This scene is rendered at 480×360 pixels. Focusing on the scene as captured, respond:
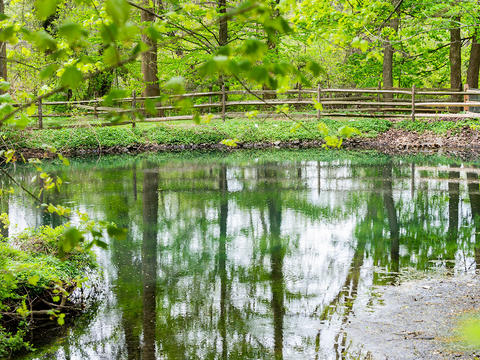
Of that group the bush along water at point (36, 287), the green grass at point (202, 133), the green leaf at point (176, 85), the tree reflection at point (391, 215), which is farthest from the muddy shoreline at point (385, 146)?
the green leaf at point (176, 85)

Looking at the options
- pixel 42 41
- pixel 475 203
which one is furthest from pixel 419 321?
pixel 475 203

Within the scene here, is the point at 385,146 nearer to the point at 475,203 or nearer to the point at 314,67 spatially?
the point at 475,203

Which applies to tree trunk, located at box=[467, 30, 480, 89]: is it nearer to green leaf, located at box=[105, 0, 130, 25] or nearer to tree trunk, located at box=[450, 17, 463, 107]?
tree trunk, located at box=[450, 17, 463, 107]

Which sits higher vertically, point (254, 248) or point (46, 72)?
point (46, 72)

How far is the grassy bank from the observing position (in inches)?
188

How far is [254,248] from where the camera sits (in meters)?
8.06

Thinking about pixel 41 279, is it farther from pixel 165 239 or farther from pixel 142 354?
pixel 165 239

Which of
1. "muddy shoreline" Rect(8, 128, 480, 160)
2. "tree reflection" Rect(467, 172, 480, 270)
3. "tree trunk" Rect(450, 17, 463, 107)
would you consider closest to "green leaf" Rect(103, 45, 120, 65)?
"tree reflection" Rect(467, 172, 480, 270)

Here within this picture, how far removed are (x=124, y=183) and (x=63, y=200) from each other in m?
2.10

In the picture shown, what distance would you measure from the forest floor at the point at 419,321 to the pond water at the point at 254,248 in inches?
6.8

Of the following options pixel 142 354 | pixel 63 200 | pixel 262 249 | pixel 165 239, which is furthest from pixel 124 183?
pixel 142 354

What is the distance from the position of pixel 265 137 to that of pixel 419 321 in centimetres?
1529

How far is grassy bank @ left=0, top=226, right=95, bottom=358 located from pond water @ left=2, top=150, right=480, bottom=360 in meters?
0.23

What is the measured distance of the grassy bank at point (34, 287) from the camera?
4770 millimetres
